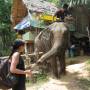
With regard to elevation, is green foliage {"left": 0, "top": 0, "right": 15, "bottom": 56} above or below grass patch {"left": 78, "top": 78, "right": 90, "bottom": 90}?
above

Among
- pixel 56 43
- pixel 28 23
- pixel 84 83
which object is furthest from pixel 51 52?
pixel 28 23

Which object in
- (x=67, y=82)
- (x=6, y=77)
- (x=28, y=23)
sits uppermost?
(x=28, y=23)

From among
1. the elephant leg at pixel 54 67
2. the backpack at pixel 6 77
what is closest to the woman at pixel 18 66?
the backpack at pixel 6 77

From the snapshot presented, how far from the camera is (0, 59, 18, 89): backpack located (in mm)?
5582

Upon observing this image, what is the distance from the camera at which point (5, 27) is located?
20.6m

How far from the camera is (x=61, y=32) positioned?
11641 millimetres

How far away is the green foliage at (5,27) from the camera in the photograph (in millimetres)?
20686

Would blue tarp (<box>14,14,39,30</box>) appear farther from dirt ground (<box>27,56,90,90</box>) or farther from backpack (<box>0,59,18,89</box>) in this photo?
backpack (<box>0,59,18,89</box>)

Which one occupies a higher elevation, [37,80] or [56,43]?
[56,43]

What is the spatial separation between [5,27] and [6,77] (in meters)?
15.3

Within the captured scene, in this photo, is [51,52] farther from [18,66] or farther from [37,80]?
[18,66]

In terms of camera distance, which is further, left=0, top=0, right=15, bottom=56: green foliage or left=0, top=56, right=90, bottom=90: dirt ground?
left=0, top=0, right=15, bottom=56: green foliage

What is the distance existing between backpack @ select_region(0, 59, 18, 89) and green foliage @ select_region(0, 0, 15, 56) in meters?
14.7

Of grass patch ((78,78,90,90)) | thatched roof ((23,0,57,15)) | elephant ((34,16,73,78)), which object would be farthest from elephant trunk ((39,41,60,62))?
thatched roof ((23,0,57,15))
